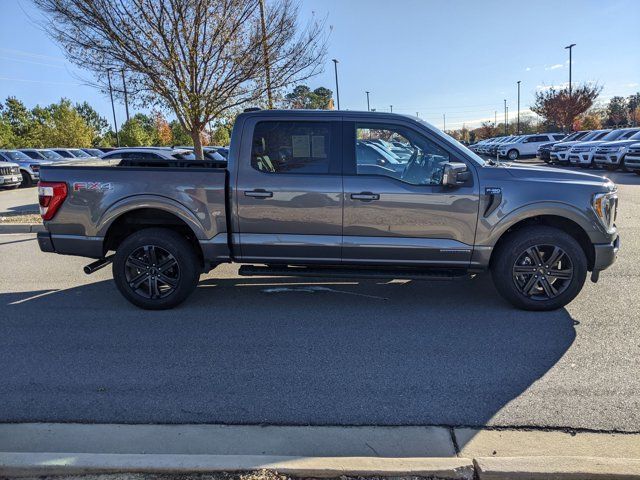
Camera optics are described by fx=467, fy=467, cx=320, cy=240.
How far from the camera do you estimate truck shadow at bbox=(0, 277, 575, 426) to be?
10.6 feet

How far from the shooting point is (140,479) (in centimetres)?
250

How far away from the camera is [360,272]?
486 centimetres

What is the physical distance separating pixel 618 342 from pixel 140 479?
3966 millimetres

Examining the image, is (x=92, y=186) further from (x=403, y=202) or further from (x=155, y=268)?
(x=403, y=202)

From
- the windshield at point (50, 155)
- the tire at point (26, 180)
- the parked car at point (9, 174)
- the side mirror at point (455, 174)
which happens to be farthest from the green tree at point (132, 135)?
the side mirror at point (455, 174)

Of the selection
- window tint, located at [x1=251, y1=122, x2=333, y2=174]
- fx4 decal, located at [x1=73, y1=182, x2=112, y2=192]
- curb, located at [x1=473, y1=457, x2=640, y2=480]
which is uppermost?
window tint, located at [x1=251, y1=122, x2=333, y2=174]

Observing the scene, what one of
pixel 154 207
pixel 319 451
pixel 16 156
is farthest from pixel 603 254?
pixel 16 156

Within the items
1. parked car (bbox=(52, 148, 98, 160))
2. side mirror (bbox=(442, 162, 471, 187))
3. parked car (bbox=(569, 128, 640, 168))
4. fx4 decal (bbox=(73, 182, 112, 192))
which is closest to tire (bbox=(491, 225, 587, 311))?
side mirror (bbox=(442, 162, 471, 187))

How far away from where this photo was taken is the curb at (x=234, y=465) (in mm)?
2494

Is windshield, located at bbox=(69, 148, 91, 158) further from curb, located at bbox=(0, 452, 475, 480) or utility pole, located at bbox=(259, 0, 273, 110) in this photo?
curb, located at bbox=(0, 452, 475, 480)

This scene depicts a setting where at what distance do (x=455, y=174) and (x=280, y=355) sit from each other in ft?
7.66

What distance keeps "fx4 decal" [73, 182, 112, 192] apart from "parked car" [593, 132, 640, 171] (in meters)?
19.9

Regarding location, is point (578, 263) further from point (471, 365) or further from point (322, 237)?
point (322, 237)

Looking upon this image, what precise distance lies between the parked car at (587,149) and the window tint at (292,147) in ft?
65.7
